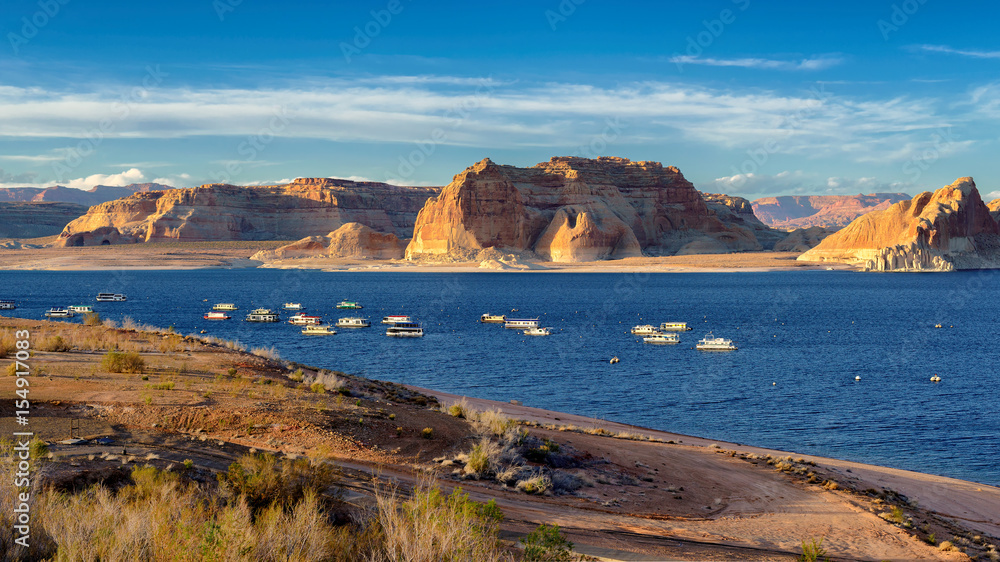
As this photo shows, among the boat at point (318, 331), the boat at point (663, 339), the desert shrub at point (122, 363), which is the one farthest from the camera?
the boat at point (318, 331)

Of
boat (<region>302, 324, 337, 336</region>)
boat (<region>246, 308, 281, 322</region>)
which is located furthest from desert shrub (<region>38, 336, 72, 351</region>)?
boat (<region>246, 308, 281, 322</region>)

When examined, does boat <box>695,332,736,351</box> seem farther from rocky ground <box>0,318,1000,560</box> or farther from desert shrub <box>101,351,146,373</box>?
desert shrub <box>101,351,146,373</box>

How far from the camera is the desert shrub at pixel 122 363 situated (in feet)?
85.0

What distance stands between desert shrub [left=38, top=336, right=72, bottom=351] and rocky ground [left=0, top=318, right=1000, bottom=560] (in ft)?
7.56

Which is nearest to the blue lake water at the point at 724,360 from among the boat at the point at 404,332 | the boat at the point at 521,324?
the boat at the point at 404,332

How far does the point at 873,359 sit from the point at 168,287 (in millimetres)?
126111

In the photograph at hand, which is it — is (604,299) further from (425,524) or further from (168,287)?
(425,524)

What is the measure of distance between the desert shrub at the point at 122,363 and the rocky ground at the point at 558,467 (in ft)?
0.96

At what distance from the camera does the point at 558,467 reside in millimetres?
20578

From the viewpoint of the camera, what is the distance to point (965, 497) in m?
23.5

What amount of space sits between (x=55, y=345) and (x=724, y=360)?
42.1 metres

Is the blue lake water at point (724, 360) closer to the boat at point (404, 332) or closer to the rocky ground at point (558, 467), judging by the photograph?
the boat at point (404, 332)

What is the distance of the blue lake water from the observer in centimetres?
3394

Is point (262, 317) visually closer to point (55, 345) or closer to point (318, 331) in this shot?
point (318, 331)
